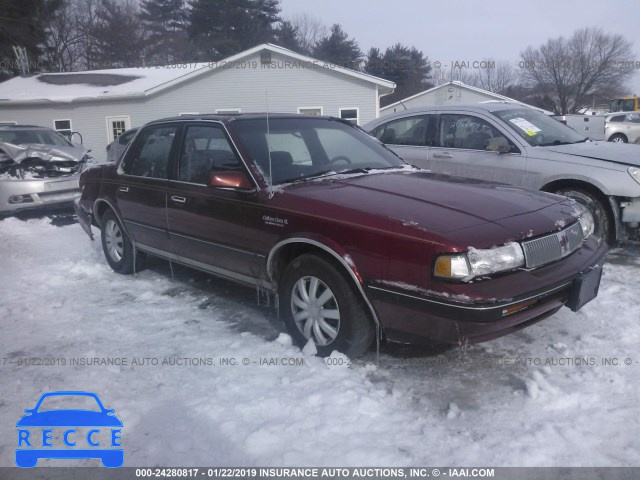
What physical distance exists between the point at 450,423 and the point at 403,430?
0.27m

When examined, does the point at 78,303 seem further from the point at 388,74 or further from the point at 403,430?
the point at 388,74

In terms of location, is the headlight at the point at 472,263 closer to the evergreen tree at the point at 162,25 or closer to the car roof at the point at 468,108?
the car roof at the point at 468,108

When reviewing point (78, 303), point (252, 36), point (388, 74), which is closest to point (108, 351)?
point (78, 303)

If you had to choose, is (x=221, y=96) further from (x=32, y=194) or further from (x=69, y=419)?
(x=69, y=419)

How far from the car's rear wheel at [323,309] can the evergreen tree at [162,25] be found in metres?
44.1

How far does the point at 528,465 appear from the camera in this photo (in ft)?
8.19

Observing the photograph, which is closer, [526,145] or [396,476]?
[396,476]

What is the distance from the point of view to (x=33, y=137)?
1043 centimetres

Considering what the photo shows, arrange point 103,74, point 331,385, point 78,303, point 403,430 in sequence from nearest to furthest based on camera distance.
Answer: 1. point 403,430
2. point 331,385
3. point 78,303
4. point 103,74

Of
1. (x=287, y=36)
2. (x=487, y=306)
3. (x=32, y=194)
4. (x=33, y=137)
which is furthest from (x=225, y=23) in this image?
(x=487, y=306)

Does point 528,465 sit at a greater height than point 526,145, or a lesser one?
lesser

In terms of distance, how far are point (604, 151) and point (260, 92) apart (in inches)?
689

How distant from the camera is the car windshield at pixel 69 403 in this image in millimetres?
3078

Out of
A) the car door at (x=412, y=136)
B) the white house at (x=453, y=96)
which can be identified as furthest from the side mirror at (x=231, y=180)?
the white house at (x=453, y=96)
